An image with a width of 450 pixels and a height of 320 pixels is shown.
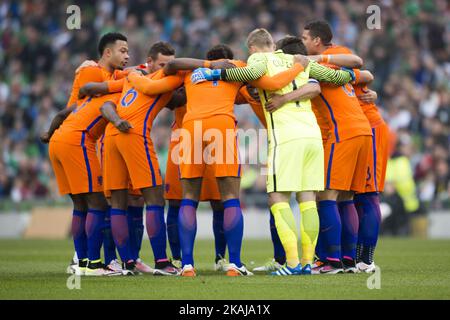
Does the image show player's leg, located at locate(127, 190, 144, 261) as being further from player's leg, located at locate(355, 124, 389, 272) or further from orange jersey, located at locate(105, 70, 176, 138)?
player's leg, located at locate(355, 124, 389, 272)

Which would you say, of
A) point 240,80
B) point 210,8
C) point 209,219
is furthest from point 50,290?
point 210,8

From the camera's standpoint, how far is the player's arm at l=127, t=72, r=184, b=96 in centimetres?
1062

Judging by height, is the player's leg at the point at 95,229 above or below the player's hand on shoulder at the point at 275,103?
below

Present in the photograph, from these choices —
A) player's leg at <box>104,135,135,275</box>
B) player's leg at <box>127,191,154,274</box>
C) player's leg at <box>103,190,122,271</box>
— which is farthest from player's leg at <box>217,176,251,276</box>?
player's leg at <box>103,190,122,271</box>

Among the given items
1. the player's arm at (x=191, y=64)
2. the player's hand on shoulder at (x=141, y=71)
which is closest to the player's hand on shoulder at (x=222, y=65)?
the player's arm at (x=191, y=64)

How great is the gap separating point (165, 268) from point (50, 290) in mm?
2009

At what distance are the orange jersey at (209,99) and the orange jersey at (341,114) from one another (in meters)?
1.09

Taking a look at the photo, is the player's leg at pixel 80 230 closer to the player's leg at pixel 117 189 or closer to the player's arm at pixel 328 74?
the player's leg at pixel 117 189

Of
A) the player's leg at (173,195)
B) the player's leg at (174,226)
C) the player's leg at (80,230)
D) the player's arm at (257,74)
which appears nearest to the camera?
the player's arm at (257,74)

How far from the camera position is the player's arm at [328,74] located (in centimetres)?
1059

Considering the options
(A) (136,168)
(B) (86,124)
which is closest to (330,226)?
(A) (136,168)

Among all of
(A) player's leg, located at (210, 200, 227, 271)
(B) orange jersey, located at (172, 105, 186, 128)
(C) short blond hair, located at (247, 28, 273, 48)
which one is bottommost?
(A) player's leg, located at (210, 200, 227, 271)

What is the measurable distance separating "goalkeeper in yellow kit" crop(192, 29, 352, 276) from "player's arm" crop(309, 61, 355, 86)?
0.28 ft
